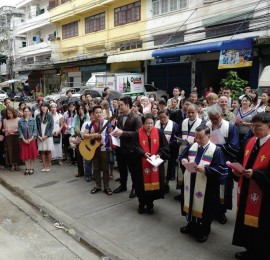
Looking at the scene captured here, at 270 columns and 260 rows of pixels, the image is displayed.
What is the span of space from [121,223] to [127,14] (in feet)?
72.7

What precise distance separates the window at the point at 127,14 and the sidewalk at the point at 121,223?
19269 millimetres

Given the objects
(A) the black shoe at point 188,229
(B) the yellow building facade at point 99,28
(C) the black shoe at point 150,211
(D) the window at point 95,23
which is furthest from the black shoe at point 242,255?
(D) the window at point 95,23

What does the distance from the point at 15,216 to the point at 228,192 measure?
3342 millimetres

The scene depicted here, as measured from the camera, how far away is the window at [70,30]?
30.5 metres

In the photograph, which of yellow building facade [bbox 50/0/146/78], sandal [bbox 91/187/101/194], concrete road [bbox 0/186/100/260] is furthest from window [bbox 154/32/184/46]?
concrete road [bbox 0/186/100/260]

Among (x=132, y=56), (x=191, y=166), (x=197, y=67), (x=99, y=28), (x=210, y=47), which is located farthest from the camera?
(x=99, y=28)

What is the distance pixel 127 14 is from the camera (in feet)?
79.9

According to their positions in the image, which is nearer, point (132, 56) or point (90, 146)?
point (90, 146)

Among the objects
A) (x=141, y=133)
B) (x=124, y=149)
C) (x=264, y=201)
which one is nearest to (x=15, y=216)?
(x=124, y=149)

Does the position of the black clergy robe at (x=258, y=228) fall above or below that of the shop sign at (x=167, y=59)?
below

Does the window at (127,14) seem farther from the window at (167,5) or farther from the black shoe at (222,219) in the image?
A: the black shoe at (222,219)

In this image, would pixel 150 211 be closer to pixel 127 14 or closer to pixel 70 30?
pixel 127 14

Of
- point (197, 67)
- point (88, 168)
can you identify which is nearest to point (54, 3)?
point (197, 67)

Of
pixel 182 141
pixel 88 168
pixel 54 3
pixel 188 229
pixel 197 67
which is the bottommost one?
pixel 188 229
